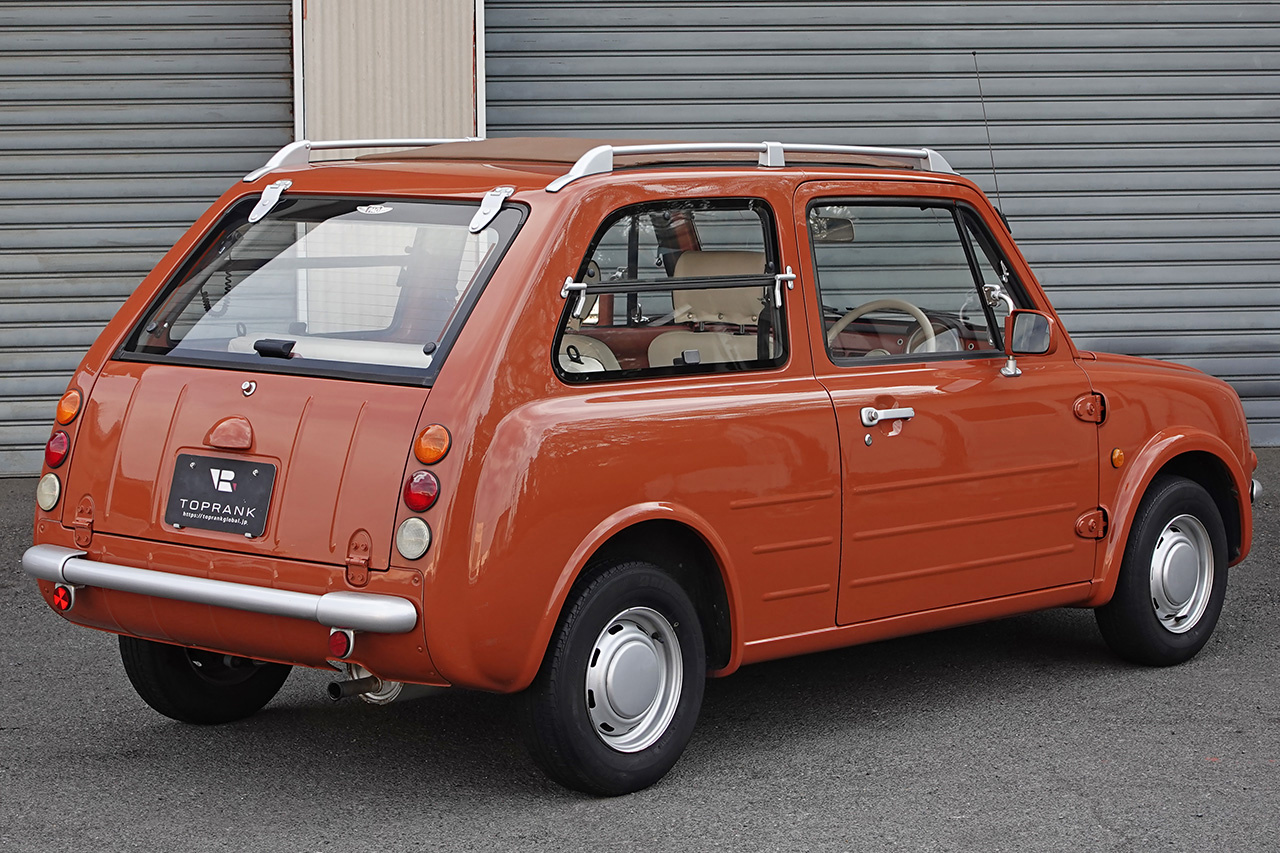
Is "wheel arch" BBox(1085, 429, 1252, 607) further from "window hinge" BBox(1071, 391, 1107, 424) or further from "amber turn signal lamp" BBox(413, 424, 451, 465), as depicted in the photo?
"amber turn signal lamp" BBox(413, 424, 451, 465)

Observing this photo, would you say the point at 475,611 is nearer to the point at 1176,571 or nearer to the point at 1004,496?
the point at 1004,496

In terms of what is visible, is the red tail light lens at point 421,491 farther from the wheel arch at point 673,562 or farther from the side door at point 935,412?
the side door at point 935,412

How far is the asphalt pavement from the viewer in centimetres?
434

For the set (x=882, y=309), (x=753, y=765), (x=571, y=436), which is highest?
(x=882, y=309)

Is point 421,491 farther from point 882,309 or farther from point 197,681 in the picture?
point 882,309

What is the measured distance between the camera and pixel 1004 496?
550cm

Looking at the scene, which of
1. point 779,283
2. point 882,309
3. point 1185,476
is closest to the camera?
point 779,283

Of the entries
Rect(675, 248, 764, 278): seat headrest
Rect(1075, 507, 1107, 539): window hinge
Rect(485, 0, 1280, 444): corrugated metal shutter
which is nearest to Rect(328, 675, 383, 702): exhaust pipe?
Rect(675, 248, 764, 278): seat headrest

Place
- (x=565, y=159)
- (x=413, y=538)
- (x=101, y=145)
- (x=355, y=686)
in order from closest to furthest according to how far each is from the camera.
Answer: (x=413, y=538), (x=355, y=686), (x=565, y=159), (x=101, y=145)

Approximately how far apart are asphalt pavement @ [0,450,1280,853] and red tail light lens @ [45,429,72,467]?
3.03 ft

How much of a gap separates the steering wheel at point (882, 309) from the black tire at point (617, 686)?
106 cm

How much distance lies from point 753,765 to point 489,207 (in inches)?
73.1

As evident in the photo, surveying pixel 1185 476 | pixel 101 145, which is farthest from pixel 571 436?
pixel 101 145

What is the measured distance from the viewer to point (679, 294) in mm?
4969
